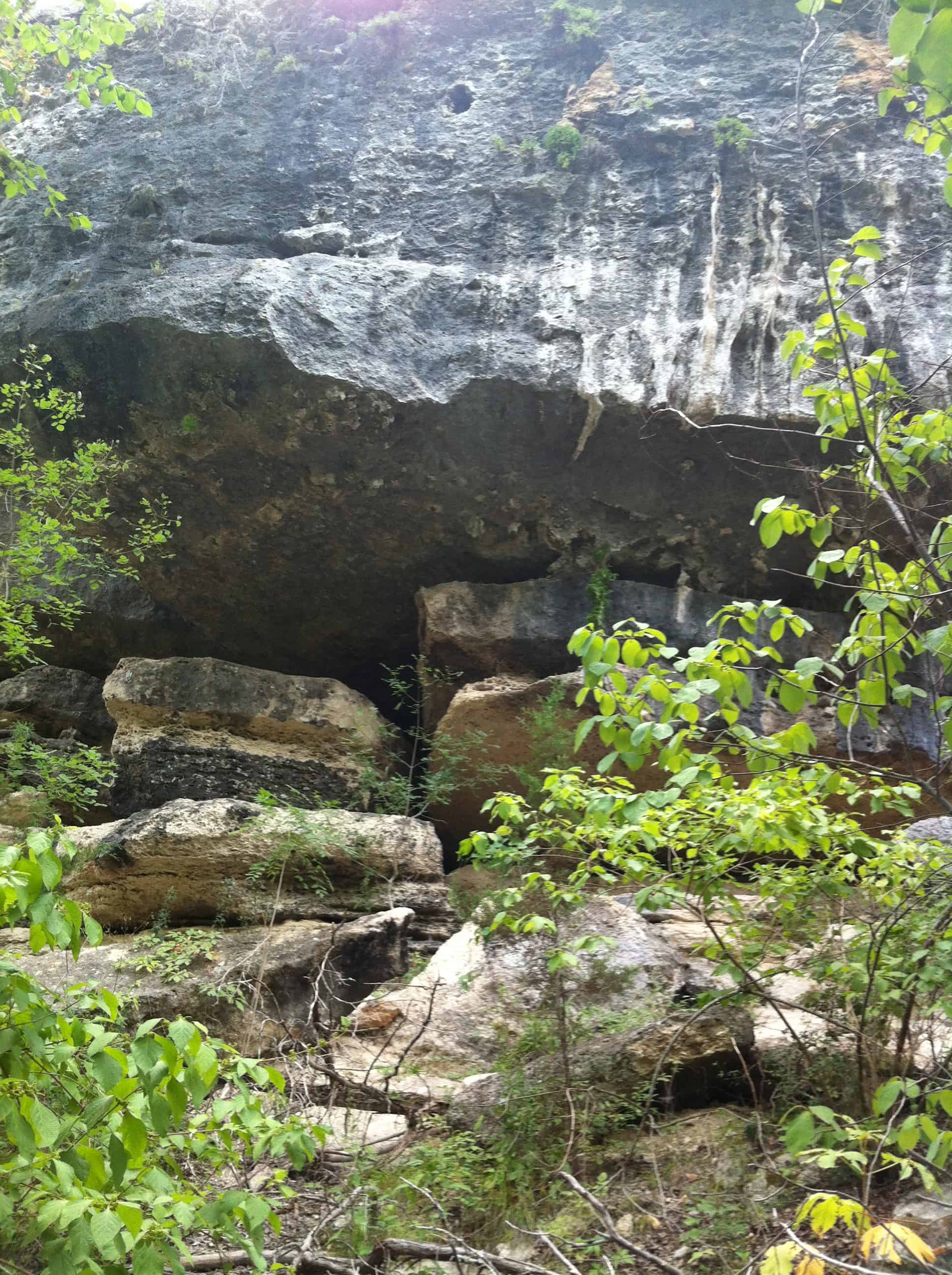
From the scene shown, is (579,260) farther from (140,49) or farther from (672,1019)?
(672,1019)

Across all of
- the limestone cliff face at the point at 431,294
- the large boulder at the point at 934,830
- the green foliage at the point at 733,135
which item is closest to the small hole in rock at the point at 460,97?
the limestone cliff face at the point at 431,294

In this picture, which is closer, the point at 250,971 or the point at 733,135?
the point at 250,971

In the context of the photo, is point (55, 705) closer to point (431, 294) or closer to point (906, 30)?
point (431, 294)

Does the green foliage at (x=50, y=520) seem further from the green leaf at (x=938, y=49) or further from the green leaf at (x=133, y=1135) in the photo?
the green leaf at (x=938, y=49)

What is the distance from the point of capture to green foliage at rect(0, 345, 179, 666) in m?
6.45

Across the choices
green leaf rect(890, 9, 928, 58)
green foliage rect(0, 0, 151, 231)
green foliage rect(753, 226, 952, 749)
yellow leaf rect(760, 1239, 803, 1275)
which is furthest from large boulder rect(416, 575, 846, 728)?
green leaf rect(890, 9, 928, 58)

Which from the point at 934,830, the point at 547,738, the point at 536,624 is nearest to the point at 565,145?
the point at 536,624

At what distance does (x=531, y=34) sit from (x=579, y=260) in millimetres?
3566

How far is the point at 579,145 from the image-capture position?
9062mm

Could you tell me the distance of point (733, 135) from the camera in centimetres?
879

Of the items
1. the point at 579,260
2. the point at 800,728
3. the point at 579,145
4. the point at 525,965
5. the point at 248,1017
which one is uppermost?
the point at 579,145

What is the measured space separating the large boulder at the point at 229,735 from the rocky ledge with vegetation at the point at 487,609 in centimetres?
4

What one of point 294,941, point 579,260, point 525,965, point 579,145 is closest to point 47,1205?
point 525,965

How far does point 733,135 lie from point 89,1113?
9.39m
